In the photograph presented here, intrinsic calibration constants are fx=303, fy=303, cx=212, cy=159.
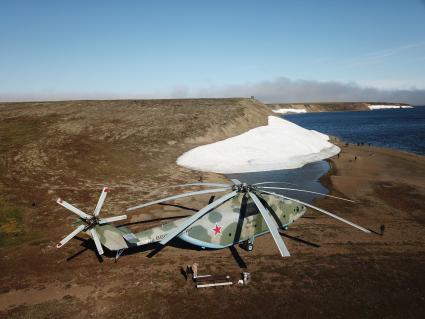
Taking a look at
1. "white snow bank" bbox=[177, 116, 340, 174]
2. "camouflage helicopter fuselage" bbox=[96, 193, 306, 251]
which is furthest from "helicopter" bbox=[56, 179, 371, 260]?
"white snow bank" bbox=[177, 116, 340, 174]

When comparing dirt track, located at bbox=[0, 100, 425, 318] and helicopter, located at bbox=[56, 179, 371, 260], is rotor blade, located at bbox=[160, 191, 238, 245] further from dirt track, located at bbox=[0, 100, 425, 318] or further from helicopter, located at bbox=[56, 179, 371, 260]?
dirt track, located at bbox=[0, 100, 425, 318]

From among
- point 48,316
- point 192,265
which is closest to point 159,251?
point 192,265

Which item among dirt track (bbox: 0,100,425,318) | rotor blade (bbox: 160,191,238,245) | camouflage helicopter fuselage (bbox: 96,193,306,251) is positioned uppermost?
rotor blade (bbox: 160,191,238,245)

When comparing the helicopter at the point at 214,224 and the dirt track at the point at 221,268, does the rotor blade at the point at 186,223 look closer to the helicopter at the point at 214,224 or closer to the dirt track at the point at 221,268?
the helicopter at the point at 214,224

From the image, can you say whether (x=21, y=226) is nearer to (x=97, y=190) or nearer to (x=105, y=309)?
(x=97, y=190)

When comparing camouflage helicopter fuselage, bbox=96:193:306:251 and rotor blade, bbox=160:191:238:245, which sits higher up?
rotor blade, bbox=160:191:238:245
